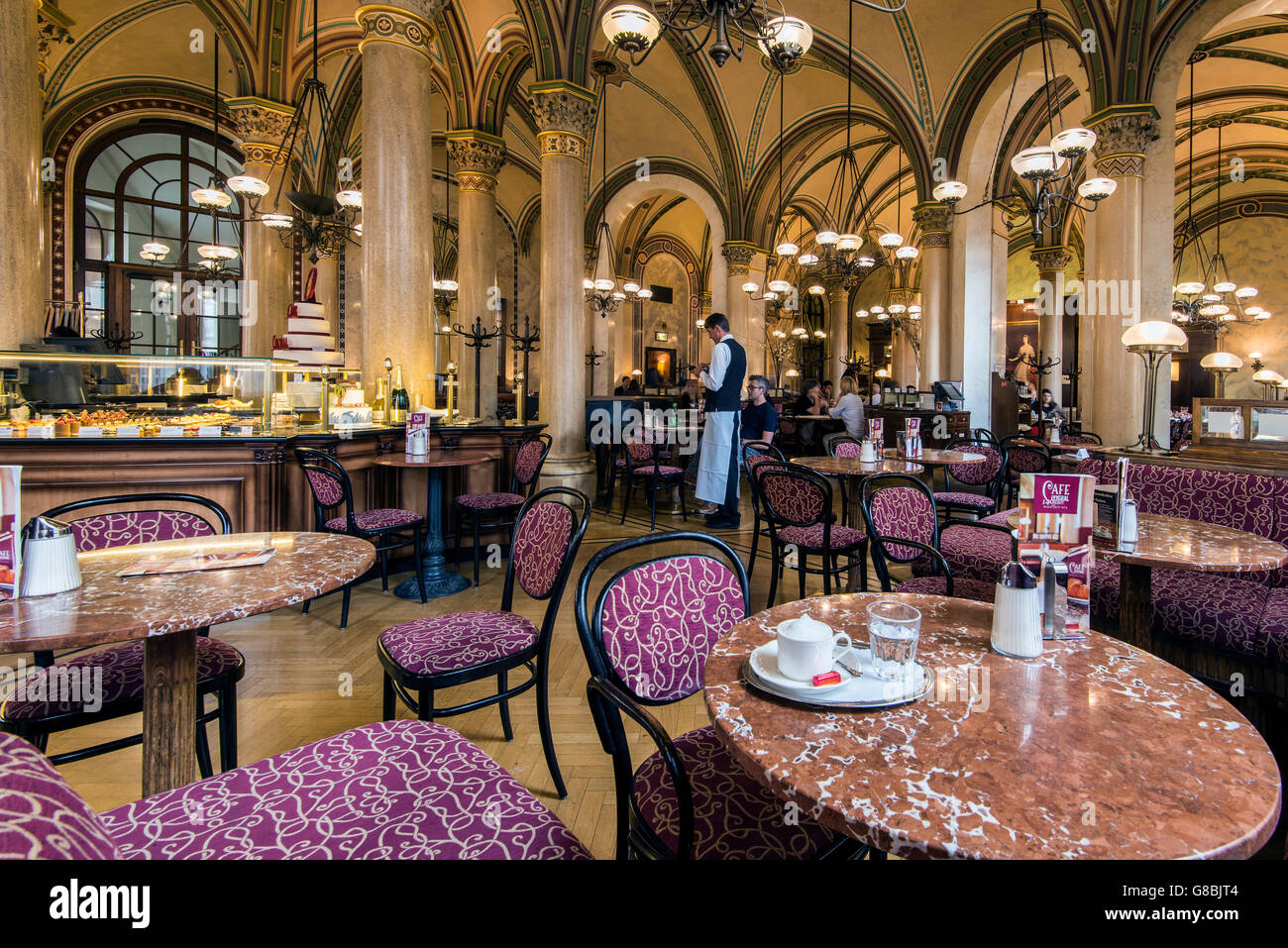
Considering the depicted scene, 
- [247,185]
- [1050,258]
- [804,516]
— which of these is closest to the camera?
[804,516]

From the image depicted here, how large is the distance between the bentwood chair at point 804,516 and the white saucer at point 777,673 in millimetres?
2155

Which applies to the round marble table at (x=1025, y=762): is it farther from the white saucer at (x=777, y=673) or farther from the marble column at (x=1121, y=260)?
the marble column at (x=1121, y=260)

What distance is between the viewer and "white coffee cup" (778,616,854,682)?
3.42 ft

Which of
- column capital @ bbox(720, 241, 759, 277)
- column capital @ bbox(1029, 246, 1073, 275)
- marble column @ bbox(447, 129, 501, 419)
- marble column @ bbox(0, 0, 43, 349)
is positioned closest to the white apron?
marble column @ bbox(0, 0, 43, 349)

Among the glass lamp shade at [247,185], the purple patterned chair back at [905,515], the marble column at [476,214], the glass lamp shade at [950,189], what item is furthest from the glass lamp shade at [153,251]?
the purple patterned chair back at [905,515]

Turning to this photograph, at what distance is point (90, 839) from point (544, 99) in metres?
8.50

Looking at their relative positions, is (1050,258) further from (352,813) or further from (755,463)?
(352,813)

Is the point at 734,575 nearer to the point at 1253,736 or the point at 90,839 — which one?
the point at 1253,736

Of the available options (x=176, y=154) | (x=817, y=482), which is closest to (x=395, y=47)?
(x=817, y=482)

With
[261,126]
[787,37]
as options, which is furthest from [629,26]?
[261,126]

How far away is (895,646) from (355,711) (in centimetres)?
236

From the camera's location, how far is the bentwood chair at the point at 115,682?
1.62m

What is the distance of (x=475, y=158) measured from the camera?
9320mm

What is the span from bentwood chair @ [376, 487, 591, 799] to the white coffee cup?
964 mm
